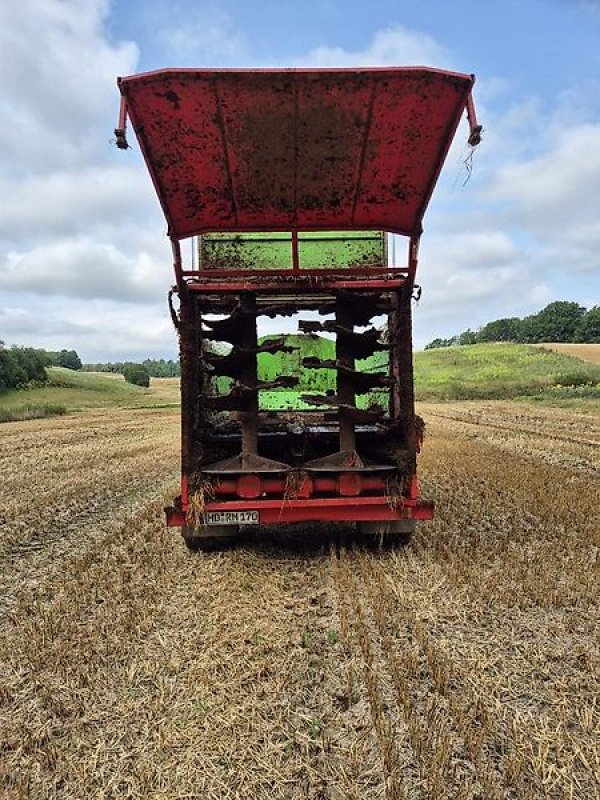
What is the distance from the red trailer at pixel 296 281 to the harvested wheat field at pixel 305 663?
0.61 metres

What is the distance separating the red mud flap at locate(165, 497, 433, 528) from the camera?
205 inches

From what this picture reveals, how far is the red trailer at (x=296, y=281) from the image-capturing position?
455cm

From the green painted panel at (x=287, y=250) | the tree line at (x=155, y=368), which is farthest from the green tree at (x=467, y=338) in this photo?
the green painted panel at (x=287, y=250)

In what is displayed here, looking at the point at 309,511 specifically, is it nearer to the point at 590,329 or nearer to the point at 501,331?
the point at 590,329

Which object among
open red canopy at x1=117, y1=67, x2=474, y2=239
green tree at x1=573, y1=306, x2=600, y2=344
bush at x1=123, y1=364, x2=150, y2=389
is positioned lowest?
bush at x1=123, y1=364, x2=150, y2=389

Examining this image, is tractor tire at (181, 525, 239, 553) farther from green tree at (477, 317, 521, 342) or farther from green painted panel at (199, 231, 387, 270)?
green tree at (477, 317, 521, 342)

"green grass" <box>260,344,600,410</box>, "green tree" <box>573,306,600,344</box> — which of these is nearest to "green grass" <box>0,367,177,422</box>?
"green grass" <box>260,344,600,410</box>

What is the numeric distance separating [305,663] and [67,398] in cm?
4096

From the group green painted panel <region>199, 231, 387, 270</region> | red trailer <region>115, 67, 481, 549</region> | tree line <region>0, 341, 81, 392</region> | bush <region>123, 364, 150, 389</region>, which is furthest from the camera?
bush <region>123, 364, 150, 389</region>

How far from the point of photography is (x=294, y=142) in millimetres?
4742

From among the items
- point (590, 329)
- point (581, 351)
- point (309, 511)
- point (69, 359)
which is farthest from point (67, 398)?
point (590, 329)

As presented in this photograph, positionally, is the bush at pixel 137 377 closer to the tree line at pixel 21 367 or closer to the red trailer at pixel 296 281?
the tree line at pixel 21 367

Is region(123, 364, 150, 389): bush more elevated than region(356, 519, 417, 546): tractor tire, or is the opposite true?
region(123, 364, 150, 389): bush

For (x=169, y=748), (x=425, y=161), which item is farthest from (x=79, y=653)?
(x=425, y=161)
